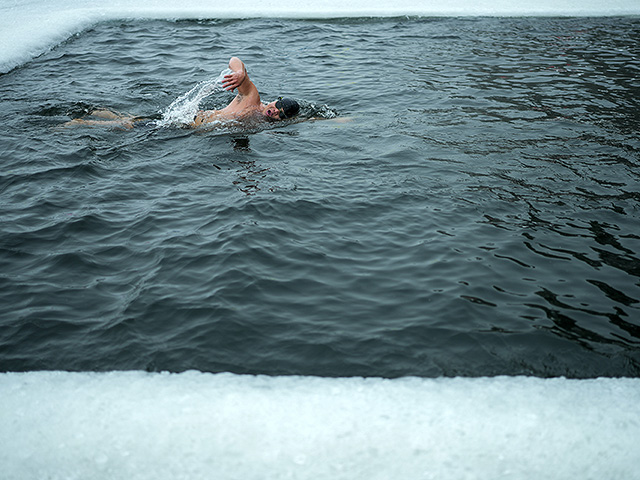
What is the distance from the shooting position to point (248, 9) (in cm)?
1291

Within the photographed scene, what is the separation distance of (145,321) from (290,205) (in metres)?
1.94

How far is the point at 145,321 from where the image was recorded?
4020 mm

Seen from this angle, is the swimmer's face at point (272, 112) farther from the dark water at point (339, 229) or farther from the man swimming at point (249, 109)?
the dark water at point (339, 229)

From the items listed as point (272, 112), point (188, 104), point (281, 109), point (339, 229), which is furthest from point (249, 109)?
point (339, 229)

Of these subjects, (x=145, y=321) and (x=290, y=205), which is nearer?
(x=145, y=321)

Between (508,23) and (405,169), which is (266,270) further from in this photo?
(508,23)

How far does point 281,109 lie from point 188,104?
4.74ft

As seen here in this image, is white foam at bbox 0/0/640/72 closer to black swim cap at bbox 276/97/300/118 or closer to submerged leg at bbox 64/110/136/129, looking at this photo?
submerged leg at bbox 64/110/136/129

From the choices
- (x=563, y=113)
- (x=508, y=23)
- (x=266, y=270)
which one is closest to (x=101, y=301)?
(x=266, y=270)

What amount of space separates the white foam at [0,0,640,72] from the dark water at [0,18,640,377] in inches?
139

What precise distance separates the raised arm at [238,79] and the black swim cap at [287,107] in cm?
40

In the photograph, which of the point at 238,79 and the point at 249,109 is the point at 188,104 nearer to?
the point at 249,109

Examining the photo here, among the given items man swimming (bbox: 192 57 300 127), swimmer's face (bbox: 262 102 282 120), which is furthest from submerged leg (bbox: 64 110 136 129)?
swimmer's face (bbox: 262 102 282 120)

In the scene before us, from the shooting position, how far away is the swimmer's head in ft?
24.5
